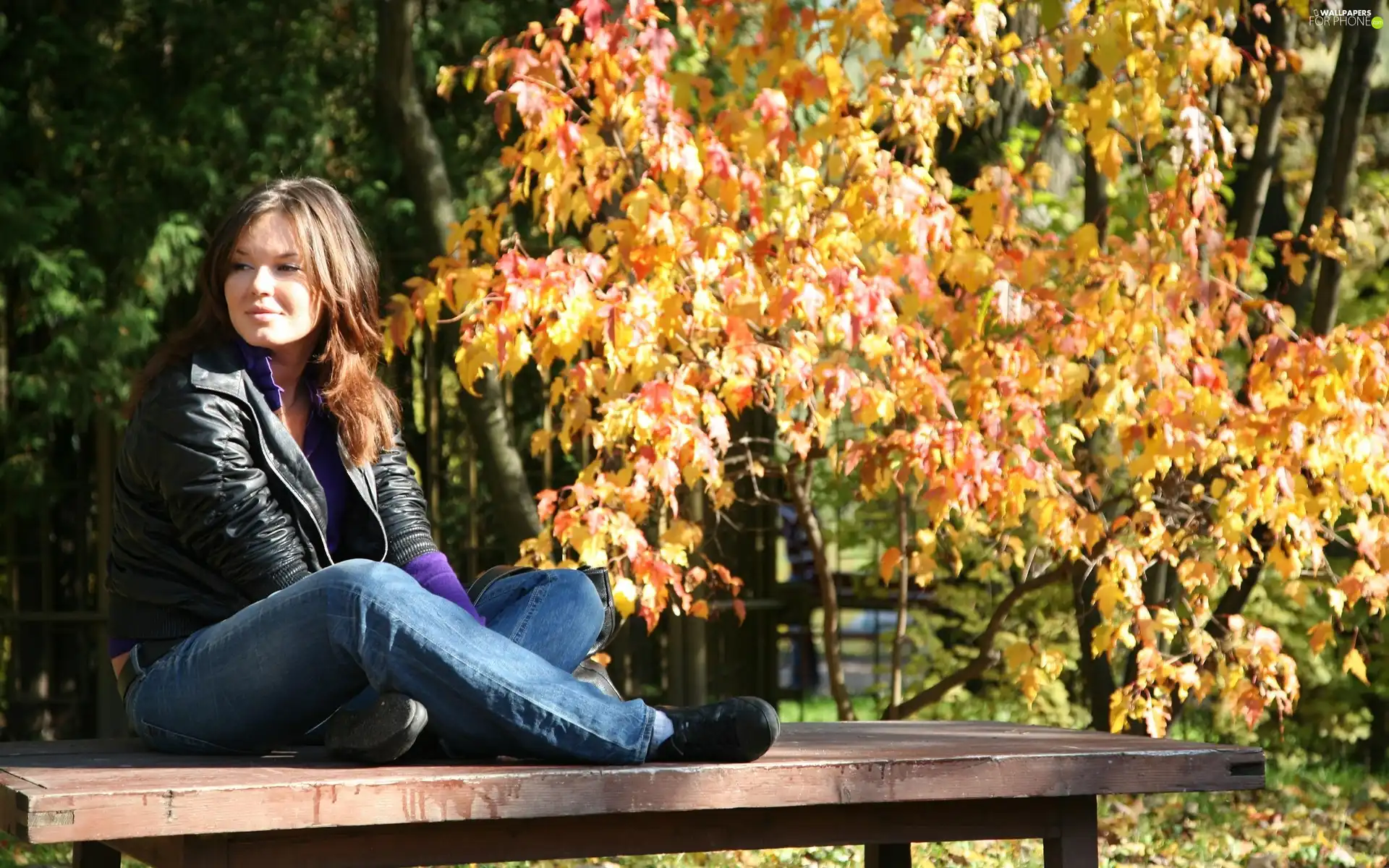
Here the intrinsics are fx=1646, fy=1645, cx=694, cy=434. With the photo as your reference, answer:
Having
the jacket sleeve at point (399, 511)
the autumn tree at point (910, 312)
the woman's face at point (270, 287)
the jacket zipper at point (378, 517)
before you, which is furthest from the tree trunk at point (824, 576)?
the woman's face at point (270, 287)

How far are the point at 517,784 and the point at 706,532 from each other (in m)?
5.24

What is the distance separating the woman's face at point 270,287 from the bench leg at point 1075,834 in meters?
1.60

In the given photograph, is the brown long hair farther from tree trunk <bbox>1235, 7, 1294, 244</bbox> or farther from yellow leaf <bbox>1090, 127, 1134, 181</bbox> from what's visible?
tree trunk <bbox>1235, 7, 1294, 244</bbox>

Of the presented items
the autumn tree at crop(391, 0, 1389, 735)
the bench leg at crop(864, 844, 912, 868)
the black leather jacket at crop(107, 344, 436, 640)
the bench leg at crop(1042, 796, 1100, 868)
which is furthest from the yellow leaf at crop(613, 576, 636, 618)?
the bench leg at crop(1042, 796, 1100, 868)

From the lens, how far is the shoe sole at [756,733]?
8.47 ft

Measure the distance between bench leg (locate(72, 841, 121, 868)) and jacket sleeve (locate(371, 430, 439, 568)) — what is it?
0.79 m

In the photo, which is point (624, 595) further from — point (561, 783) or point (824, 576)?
point (561, 783)

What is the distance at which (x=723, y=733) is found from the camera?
2596 millimetres

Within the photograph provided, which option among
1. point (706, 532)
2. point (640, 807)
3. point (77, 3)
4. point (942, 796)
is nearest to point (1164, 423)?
point (942, 796)

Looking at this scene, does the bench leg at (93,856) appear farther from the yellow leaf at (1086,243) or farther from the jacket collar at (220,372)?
the yellow leaf at (1086,243)

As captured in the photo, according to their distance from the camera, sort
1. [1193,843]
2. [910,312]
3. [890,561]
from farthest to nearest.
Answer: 1. [1193,843]
2. [890,561]
3. [910,312]

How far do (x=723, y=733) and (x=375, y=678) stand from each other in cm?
55

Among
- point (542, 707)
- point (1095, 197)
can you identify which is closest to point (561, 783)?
point (542, 707)

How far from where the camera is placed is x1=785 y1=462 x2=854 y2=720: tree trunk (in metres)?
5.46
